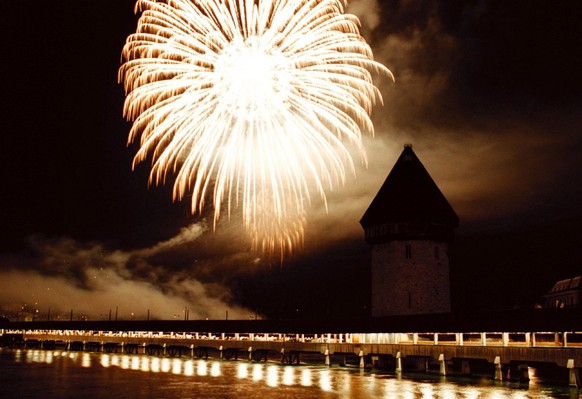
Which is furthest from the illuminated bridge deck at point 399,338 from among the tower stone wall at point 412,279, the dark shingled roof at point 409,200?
the dark shingled roof at point 409,200

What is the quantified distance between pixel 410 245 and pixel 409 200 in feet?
10.8

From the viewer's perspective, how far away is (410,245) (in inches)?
1491

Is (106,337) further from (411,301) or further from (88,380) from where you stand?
(411,301)

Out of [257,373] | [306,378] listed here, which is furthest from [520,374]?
[257,373]

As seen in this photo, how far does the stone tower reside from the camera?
3700 centimetres

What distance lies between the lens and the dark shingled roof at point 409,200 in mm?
38719

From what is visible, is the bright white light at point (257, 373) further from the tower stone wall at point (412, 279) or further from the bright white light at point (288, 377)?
the tower stone wall at point (412, 279)

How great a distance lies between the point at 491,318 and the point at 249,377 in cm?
1207

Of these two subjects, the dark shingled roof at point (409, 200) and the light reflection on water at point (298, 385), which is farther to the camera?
the dark shingled roof at point (409, 200)

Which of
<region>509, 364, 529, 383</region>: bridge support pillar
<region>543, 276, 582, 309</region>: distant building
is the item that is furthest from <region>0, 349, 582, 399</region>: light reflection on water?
<region>543, 276, 582, 309</region>: distant building

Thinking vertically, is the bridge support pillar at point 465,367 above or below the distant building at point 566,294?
below

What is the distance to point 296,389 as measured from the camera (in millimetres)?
25031

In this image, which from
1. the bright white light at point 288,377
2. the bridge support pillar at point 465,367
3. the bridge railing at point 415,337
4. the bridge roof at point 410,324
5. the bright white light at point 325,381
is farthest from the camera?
the bridge support pillar at point 465,367

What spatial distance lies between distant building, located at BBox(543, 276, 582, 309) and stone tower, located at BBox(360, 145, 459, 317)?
96.0 feet
